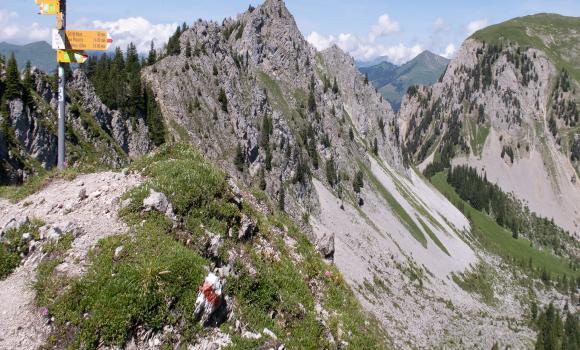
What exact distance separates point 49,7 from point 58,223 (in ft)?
27.8

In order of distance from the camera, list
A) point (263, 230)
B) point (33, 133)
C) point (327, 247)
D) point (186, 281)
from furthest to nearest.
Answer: point (33, 133), point (327, 247), point (263, 230), point (186, 281)

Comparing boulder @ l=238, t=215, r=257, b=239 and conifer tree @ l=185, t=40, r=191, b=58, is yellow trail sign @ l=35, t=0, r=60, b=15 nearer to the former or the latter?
boulder @ l=238, t=215, r=257, b=239

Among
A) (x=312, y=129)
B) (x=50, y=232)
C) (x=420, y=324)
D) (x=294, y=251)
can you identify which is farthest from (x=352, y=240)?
(x=50, y=232)

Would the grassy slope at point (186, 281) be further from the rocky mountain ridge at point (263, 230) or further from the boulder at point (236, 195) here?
the boulder at point (236, 195)

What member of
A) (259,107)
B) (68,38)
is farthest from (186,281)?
(259,107)

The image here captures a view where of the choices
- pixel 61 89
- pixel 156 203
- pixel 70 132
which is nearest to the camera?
pixel 156 203

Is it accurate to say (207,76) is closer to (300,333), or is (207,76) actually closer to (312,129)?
(312,129)

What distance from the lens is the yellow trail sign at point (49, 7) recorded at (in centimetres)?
1731

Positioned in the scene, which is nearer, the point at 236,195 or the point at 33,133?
the point at 236,195

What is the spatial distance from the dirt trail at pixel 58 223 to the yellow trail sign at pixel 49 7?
7041mm

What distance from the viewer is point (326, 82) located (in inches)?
6811

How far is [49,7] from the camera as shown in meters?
17.4

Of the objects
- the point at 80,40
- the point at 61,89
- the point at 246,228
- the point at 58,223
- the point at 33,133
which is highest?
the point at 80,40

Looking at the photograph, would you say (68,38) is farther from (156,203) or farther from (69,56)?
(156,203)
